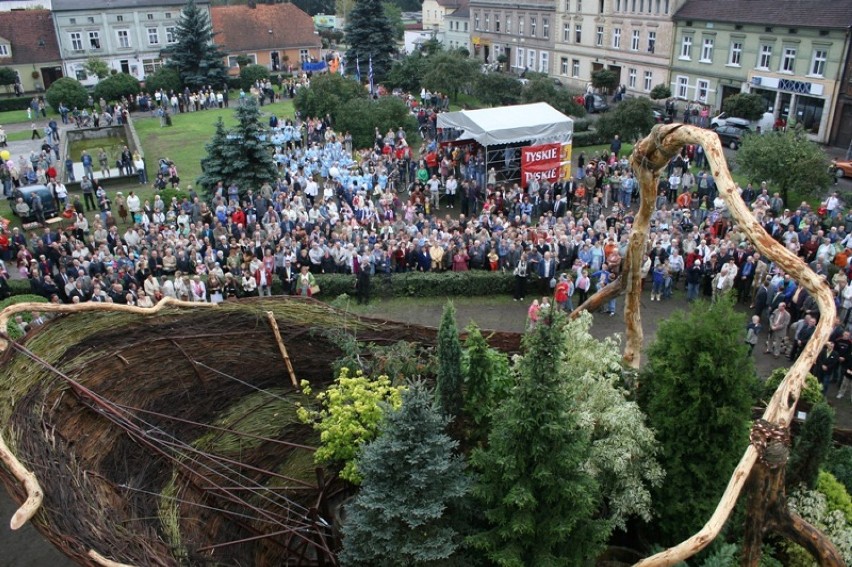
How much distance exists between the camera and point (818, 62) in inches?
1531

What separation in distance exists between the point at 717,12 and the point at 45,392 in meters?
46.5

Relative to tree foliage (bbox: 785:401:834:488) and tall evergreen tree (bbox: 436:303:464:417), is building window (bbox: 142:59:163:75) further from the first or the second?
tree foliage (bbox: 785:401:834:488)

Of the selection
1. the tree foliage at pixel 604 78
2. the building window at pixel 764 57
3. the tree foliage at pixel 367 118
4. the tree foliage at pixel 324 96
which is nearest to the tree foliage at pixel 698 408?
the tree foliage at pixel 367 118

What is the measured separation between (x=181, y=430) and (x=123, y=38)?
61.9 meters

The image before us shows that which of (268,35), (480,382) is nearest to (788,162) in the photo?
(480,382)

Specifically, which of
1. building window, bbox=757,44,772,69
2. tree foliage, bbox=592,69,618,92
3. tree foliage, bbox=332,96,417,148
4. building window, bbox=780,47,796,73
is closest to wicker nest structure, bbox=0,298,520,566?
tree foliage, bbox=332,96,417,148

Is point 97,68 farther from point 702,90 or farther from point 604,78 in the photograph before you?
point 702,90

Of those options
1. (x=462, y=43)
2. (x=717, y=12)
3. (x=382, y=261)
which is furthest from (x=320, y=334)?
(x=462, y=43)

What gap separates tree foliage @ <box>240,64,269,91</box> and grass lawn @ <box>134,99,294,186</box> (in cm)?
419

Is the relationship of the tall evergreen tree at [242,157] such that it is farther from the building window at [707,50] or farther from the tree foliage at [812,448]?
the building window at [707,50]

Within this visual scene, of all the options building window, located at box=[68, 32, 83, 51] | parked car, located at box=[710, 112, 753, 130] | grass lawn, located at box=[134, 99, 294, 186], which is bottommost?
grass lawn, located at box=[134, 99, 294, 186]

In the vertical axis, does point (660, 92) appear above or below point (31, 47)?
below

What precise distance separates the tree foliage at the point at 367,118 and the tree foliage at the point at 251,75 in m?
21.8

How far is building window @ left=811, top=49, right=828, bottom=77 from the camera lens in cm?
3844
